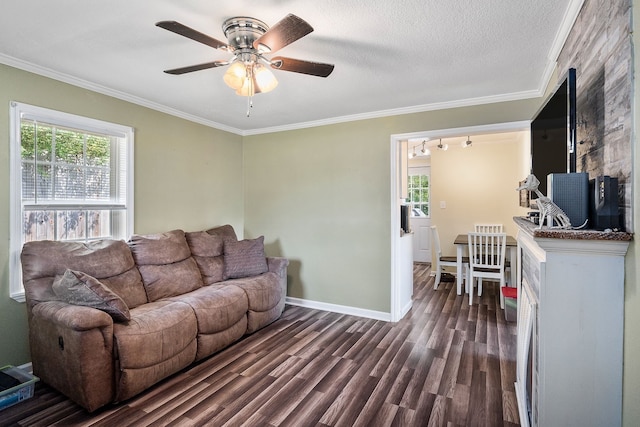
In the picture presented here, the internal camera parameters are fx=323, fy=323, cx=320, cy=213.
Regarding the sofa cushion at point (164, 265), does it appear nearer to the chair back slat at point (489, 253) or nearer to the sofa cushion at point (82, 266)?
the sofa cushion at point (82, 266)

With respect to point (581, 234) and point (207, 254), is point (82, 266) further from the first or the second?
point (581, 234)

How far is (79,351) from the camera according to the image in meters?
2.01

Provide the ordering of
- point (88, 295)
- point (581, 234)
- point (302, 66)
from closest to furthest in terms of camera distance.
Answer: point (581, 234)
point (302, 66)
point (88, 295)

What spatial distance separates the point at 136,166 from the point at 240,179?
155 centimetres

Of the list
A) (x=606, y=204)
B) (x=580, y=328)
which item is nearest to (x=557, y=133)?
(x=606, y=204)

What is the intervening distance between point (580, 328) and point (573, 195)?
55cm

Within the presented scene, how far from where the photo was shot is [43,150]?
2.68 meters

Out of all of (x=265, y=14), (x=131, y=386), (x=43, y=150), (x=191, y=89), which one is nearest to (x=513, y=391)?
(x=131, y=386)

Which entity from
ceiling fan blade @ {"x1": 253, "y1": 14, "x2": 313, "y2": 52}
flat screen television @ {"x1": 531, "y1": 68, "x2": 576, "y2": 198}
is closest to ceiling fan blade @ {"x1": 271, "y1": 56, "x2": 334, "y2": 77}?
ceiling fan blade @ {"x1": 253, "y1": 14, "x2": 313, "y2": 52}

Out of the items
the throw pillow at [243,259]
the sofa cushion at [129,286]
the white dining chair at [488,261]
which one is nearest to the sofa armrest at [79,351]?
the sofa cushion at [129,286]

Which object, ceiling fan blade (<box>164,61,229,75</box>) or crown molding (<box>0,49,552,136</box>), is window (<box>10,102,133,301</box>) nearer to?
crown molding (<box>0,49,552,136</box>)

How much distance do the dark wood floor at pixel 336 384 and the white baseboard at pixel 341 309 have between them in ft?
0.64

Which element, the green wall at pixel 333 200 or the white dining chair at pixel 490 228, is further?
the white dining chair at pixel 490 228

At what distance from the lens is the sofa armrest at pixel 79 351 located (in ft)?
6.60
